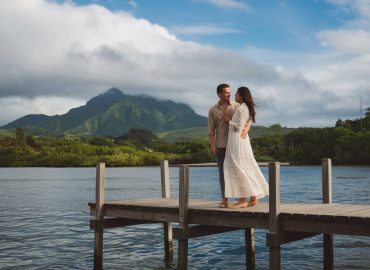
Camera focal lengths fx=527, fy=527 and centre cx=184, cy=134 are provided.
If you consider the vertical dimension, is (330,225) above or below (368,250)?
above

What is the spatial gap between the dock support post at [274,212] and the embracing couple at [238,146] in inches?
37.7

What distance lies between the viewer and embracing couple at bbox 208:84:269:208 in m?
12.4

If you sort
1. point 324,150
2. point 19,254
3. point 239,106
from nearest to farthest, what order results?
point 239,106, point 19,254, point 324,150

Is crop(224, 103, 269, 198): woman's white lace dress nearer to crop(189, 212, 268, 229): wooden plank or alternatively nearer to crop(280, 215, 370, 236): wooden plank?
crop(189, 212, 268, 229): wooden plank

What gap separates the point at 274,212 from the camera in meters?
11.4

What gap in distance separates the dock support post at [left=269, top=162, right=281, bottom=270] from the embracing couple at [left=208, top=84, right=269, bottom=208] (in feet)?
3.14

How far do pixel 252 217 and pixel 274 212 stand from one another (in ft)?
2.16

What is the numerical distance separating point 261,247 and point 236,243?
4.94 ft

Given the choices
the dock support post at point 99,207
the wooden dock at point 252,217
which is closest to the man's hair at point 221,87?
the wooden dock at point 252,217

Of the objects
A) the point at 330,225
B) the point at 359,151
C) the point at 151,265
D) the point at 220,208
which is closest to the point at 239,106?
the point at 220,208

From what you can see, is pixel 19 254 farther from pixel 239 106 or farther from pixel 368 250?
pixel 368 250

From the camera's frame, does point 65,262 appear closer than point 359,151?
Yes

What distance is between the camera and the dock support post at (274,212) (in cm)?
1144

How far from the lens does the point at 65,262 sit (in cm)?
1833
